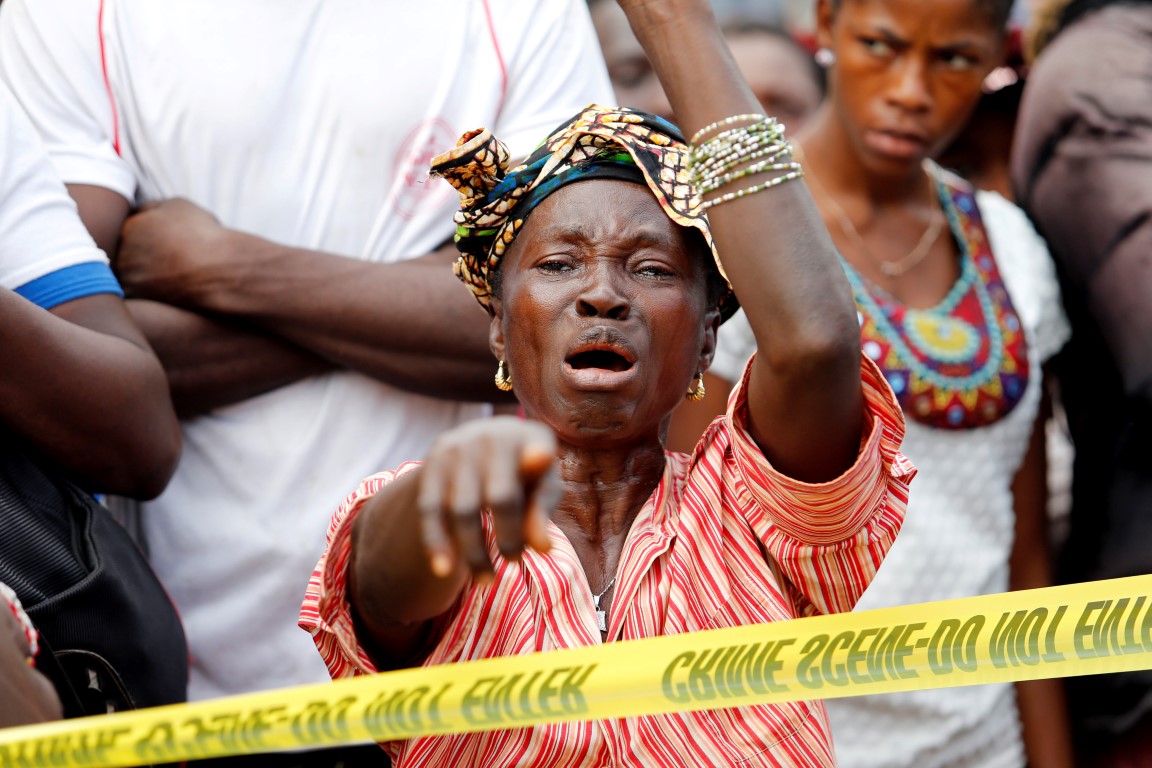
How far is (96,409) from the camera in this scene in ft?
8.13

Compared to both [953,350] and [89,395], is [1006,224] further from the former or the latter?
[89,395]

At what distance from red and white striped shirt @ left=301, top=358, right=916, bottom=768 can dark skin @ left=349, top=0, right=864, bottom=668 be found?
0.13 feet

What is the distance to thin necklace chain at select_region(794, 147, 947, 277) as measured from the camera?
368cm

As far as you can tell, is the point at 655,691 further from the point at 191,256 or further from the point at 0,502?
the point at 191,256

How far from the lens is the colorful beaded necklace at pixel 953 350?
338 cm

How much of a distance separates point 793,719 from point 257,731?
0.79 meters

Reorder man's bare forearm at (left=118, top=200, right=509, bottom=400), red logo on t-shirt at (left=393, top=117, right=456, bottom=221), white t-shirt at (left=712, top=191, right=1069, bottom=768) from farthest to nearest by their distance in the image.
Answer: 1. white t-shirt at (left=712, top=191, right=1069, bottom=768)
2. red logo on t-shirt at (left=393, top=117, right=456, bottom=221)
3. man's bare forearm at (left=118, top=200, right=509, bottom=400)

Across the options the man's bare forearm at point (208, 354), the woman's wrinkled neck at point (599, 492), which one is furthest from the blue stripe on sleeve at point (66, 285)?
the woman's wrinkled neck at point (599, 492)

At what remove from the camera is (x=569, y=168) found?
2387 mm

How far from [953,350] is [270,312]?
1548 mm

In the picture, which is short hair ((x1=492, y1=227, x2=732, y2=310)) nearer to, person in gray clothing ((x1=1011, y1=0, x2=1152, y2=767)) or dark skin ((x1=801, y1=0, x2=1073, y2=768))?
dark skin ((x1=801, y1=0, x2=1073, y2=768))

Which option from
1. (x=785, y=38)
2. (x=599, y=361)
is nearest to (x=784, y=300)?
(x=599, y=361)

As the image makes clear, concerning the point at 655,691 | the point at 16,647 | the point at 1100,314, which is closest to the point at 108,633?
the point at 16,647

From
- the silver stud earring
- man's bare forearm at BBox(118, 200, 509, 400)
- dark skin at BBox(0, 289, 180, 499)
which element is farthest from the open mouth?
the silver stud earring
